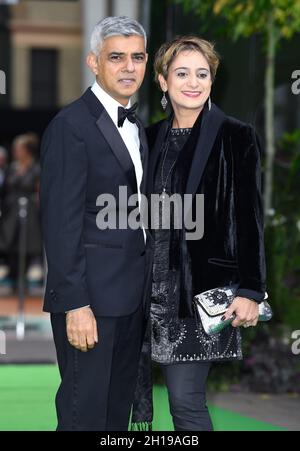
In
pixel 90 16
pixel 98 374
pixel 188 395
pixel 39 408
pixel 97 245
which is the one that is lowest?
pixel 39 408

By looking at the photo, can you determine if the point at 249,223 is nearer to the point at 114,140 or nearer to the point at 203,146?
the point at 203,146

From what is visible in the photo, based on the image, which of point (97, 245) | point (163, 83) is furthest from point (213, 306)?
point (163, 83)

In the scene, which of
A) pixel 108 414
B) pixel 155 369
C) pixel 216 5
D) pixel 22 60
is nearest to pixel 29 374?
pixel 155 369

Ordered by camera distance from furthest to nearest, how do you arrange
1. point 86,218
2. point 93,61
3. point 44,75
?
point 44,75
point 93,61
point 86,218

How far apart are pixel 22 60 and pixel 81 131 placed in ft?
106

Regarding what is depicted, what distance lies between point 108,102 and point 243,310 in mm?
998

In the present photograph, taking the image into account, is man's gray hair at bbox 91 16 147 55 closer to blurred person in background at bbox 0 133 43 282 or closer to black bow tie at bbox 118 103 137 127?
black bow tie at bbox 118 103 137 127

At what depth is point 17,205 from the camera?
1491 centimetres

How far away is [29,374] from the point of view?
1004 centimetres

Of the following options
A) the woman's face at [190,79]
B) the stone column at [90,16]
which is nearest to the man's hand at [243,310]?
the woman's face at [190,79]

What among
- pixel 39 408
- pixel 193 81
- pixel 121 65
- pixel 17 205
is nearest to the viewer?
pixel 121 65

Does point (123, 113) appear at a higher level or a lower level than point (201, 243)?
higher

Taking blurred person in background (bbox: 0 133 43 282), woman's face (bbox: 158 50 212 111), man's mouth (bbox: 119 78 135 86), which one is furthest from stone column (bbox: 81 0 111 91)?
man's mouth (bbox: 119 78 135 86)

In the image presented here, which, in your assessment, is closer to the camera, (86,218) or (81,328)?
(81,328)
